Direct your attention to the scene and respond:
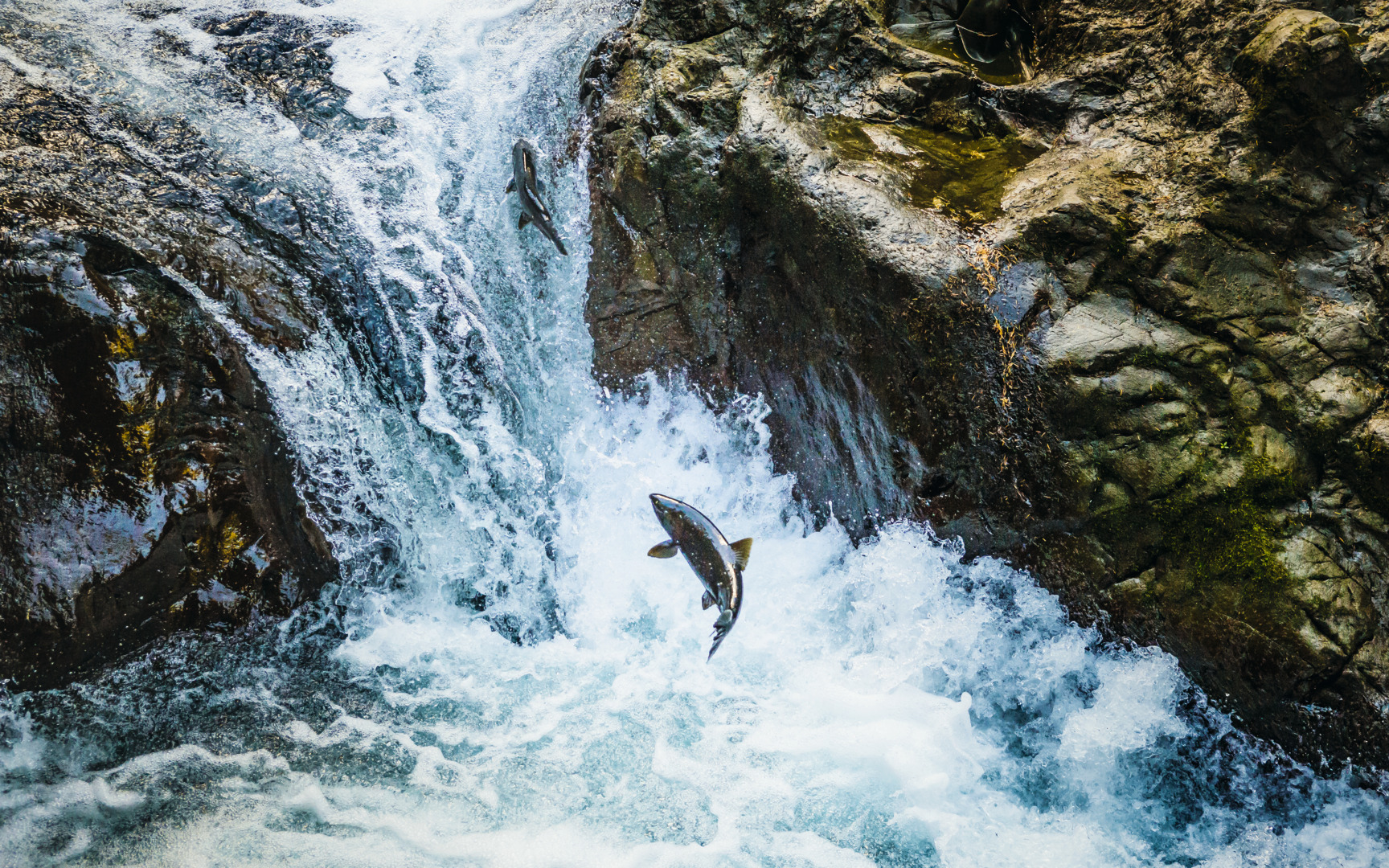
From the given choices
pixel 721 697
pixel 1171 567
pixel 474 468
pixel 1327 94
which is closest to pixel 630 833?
pixel 721 697

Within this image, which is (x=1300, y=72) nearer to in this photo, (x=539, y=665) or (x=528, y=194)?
(x=528, y=194)

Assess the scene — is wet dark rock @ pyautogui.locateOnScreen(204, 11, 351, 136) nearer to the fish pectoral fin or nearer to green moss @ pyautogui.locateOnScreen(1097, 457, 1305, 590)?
the fish pectoral fin

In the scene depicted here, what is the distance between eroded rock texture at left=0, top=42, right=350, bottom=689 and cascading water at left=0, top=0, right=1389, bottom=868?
0.54 feet

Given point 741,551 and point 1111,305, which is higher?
point 1111,305

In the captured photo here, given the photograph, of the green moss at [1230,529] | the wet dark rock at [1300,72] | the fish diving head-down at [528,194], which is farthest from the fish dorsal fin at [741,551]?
the wet dark rock at [1300,72]

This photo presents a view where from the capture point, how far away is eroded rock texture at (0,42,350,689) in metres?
3.31

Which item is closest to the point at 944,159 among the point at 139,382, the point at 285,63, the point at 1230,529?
the point at 1230,529

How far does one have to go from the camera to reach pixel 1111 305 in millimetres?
3365

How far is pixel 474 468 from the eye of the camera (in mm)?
4410

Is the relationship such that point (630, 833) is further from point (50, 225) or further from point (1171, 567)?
point (50, 225)

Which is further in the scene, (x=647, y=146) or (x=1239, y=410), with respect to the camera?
(x=647, y=146)

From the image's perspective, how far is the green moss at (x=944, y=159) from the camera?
3.71 meters

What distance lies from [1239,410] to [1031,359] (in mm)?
874

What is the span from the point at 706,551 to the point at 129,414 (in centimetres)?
284
